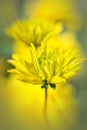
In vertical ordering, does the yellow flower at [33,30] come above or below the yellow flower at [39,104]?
above

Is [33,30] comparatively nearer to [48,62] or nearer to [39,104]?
[48,62]

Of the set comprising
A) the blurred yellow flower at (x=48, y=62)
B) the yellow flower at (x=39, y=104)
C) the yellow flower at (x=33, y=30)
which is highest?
the yellow flower at (x=33, y=30)

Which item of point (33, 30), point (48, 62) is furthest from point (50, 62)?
point (33, 30)

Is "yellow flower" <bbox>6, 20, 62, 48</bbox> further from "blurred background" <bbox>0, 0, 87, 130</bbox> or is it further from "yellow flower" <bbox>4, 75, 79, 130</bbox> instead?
Answer: "yellow flower" <bbox>4, 75, 79, 130</bbox>

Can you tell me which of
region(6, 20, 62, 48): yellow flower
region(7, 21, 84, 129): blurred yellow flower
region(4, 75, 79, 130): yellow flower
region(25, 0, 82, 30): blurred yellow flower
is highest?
region(25, 0, 82, 30): blurred yellow flower

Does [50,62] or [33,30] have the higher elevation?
[33,30]

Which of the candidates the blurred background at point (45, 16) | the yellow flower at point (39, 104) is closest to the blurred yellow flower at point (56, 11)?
the blurred background at point (45, 16)

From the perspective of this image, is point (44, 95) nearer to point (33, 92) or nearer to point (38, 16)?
point (33, 92)

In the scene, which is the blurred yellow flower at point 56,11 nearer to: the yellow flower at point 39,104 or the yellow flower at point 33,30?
the yellow flower at point 33,30

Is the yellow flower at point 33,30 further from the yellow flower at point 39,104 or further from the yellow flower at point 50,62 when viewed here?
→ the yellow flower at point 39,104

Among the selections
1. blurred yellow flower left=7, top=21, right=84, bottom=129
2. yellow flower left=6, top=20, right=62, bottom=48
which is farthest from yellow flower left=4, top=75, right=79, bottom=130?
yellow flower left=6, top=20, right=62, bottom=48
